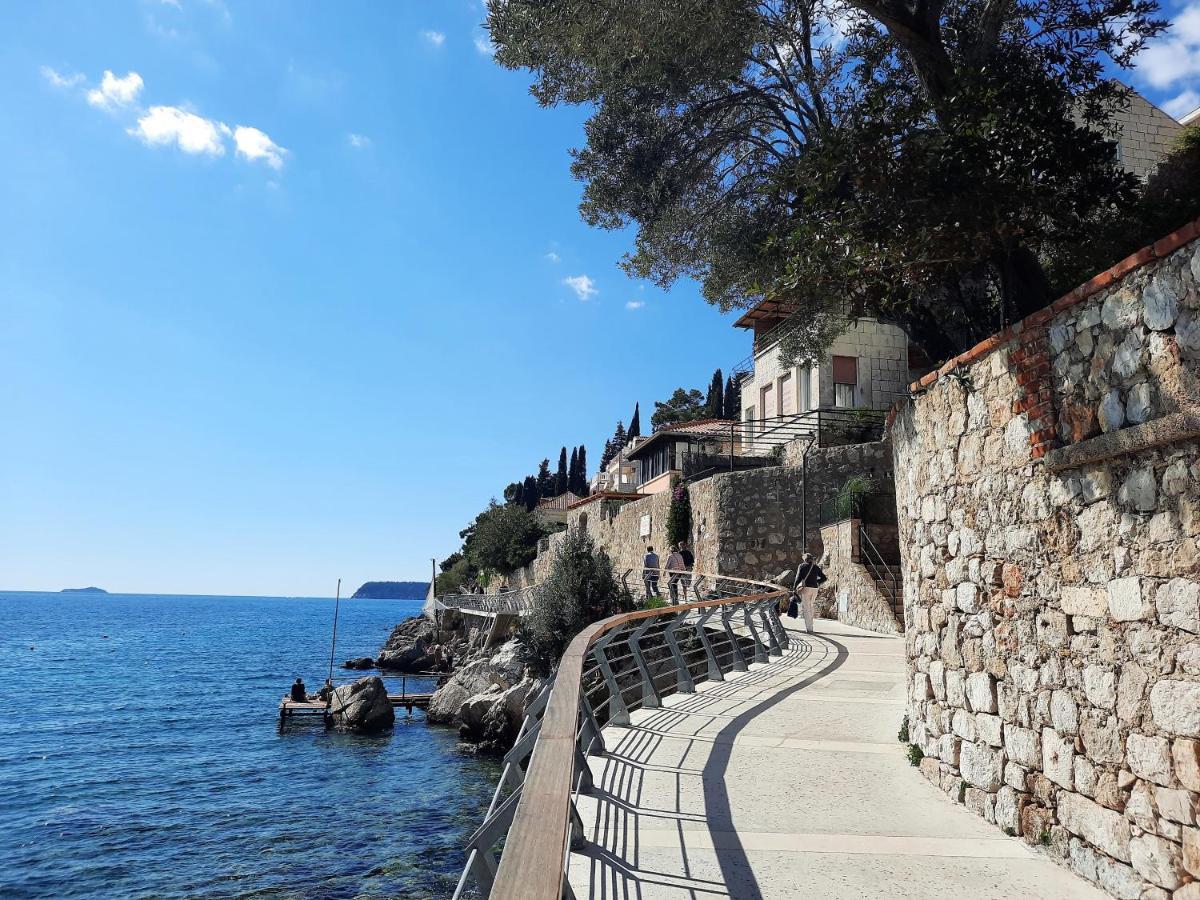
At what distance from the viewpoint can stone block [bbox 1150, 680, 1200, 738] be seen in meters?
3.62

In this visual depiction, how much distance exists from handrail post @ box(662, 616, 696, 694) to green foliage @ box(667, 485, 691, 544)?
16461 millimetres

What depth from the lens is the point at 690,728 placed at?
807 cm

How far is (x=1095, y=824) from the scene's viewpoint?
4344 mm

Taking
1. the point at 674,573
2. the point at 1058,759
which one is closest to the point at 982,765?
the point at 1058,759

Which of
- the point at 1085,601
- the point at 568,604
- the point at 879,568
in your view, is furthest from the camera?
the point at 568,604

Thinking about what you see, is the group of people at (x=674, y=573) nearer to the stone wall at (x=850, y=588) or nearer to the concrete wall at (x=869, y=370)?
the stone wall at (x=850, y=588)

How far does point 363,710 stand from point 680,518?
39.2ft

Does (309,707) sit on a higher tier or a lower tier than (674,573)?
lower

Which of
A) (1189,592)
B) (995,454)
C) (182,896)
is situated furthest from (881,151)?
(182,896)

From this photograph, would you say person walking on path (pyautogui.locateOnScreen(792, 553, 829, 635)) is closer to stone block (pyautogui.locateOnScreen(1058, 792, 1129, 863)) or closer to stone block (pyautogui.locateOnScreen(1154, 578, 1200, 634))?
stone block (pyautogui.locateOnScreen(1058, 792, 1129, 863))

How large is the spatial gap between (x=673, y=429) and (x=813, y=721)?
29.8 m

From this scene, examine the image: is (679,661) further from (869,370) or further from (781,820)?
(869,370)

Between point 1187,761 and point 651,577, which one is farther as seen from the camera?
point 651,577

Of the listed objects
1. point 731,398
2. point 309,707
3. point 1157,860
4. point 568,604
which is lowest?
point 309,707
